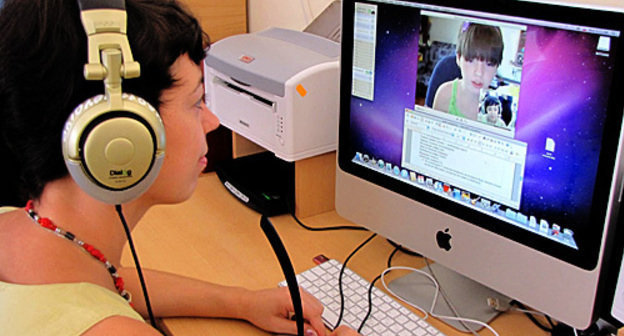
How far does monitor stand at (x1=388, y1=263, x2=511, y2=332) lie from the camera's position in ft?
3.33

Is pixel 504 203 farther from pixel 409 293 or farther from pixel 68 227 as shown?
pixel 68 227

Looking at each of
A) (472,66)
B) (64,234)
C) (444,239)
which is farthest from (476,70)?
(64,234)

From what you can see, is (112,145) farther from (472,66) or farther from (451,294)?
(451,294)

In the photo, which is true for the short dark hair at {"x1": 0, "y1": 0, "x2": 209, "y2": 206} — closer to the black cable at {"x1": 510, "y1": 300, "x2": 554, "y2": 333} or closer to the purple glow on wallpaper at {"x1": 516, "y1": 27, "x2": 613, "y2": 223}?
the purple glow on wallpaper at {"x1": 516, "y1": 27, "x2": 613, "y2": 223}

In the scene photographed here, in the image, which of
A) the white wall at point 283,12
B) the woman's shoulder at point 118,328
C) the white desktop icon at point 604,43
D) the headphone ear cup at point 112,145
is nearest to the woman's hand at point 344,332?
the woman's shoulder at point 118,328

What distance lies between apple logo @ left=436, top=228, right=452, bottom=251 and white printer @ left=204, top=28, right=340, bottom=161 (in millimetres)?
414

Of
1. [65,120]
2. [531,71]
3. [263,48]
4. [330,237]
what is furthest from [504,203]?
[263,48]

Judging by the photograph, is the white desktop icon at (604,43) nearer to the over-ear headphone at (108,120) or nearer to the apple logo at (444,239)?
the apple logo at (444,239)

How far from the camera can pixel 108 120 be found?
25.8 inches

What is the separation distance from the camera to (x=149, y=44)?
729mm

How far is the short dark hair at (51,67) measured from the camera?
682 millimetres

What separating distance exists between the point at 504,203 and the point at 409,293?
0.88ft

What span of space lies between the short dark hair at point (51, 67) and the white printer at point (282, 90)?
0.51 m

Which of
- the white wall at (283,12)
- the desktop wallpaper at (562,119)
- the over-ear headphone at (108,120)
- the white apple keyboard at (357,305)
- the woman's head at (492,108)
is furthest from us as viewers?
the white wall at (283,12)
